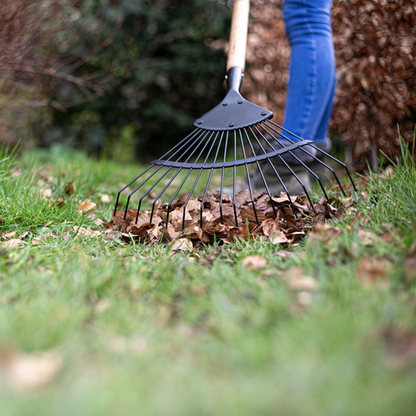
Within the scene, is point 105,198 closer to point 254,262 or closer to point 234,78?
point 234,78

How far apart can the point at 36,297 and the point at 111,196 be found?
1446 millimetres

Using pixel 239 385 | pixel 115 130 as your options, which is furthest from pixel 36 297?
pixel 115 130

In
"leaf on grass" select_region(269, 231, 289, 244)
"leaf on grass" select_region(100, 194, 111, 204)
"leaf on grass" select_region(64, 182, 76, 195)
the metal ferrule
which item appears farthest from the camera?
"leaf on grass" select_region(100, 194, 111, 204)

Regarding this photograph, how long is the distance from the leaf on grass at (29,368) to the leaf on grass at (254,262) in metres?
0.58

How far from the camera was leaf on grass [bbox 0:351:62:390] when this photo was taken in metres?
0.66

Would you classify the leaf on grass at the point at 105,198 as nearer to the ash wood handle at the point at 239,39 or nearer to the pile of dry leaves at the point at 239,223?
the pile of dry leaves at the point at 239,223

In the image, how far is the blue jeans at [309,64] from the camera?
71.1 inches

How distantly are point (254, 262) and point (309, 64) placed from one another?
46.7 inches

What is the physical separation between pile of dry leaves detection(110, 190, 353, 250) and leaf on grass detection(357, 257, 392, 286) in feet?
1.33

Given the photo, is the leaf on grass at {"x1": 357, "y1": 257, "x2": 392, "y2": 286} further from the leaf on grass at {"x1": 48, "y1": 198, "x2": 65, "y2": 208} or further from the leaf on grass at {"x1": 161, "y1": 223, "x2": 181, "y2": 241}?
the leaf on grass at {"x1": 48, "y1": 198, "x2": 65, "y2": 208}

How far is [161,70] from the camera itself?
488 cm

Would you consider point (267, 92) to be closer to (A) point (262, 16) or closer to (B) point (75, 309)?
(A) point (262, 16)

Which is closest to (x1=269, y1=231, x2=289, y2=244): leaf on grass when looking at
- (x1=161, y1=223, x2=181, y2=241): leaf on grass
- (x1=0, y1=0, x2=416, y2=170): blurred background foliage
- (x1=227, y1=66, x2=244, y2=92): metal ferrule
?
(x1=161, y1=223, x2=181, y2=241): leaf on grass

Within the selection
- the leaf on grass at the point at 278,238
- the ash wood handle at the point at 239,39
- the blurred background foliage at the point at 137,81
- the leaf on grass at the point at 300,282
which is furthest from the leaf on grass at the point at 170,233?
the blurred background foliage at the point at 137,81
